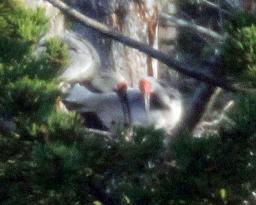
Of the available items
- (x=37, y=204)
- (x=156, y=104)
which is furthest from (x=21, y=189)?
(x=156, y=104)

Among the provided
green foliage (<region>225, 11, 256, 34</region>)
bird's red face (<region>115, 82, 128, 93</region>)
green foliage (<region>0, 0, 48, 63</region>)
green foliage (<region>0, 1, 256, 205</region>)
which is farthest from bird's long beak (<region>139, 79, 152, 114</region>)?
green foliage (<region>225, 11, 256, 34</region>)

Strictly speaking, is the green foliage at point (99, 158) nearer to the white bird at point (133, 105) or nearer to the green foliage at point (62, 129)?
the green foliage at point (62, 129)

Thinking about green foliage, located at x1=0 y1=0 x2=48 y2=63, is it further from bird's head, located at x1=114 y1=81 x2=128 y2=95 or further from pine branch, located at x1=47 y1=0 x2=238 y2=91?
bird's head, located at x1=114 y1=81 x2=128 y2=95

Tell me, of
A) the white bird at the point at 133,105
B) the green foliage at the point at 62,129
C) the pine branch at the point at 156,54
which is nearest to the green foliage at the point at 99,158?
the green foliage at the point at 62,129

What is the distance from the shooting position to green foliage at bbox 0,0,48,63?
246cm

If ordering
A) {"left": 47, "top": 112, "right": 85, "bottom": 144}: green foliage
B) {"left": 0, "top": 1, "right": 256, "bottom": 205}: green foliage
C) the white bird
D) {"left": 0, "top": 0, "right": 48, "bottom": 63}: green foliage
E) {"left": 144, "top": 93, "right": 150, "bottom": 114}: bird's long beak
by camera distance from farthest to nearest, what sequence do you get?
{"left": 144, "top": 93, "right": 150, "bottom": 114}: bird's long beak
the white bird
{"left": 0, "top": 0, "right": 48, "bottom": 63}: green foliage
{"left": 47, "top": 112, "right": 85, "bottom": 144}: green foliage
{"left": 0, "top": 1, "right": 256, "bottom": 205}: green foliage

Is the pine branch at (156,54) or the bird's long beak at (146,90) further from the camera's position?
the bird's long beak at (146,90)

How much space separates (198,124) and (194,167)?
53 centimetres

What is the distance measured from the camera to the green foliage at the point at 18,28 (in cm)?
246

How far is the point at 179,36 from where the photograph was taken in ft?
28.9

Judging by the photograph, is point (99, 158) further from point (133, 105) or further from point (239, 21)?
point (133, 105)

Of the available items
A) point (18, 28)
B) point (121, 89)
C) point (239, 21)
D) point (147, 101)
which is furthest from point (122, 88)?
point (239, 21)

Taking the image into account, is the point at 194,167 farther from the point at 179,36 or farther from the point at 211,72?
the point at 179,36

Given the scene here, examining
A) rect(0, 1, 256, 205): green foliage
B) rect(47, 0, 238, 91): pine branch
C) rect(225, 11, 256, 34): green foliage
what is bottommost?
rect(0, 1, 256, 205): green foliage
